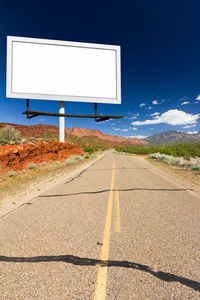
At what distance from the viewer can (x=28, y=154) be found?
12.9 m

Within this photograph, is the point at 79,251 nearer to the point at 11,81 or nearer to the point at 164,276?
the point at 164,276

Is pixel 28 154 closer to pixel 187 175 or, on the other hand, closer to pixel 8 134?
pixel 8 134

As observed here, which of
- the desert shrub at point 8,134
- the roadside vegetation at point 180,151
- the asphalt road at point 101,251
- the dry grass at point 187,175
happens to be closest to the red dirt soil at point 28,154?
the desert shrub at point 8,134

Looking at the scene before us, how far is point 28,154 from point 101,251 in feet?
41.9

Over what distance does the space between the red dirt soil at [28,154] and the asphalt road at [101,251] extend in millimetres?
8310

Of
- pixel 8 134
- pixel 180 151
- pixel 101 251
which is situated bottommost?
pixel 101 251

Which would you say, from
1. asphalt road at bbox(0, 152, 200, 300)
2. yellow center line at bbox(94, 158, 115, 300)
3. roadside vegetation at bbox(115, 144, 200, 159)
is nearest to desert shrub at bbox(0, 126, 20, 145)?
asphalt road at bbox(0, 152, 200, 300)

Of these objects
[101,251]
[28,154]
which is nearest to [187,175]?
[101,251]

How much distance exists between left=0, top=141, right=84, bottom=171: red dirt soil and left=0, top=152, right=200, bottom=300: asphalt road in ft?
27.3

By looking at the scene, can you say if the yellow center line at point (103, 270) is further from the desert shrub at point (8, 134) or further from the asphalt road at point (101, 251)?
the desert shrub at point (8, 134)

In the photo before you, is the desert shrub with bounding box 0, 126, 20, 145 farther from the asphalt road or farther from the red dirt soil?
the asphalt road

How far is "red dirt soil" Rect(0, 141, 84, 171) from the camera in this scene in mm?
10750

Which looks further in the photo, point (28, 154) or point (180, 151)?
point (180, 151)

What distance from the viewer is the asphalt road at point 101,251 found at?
1.66 m
